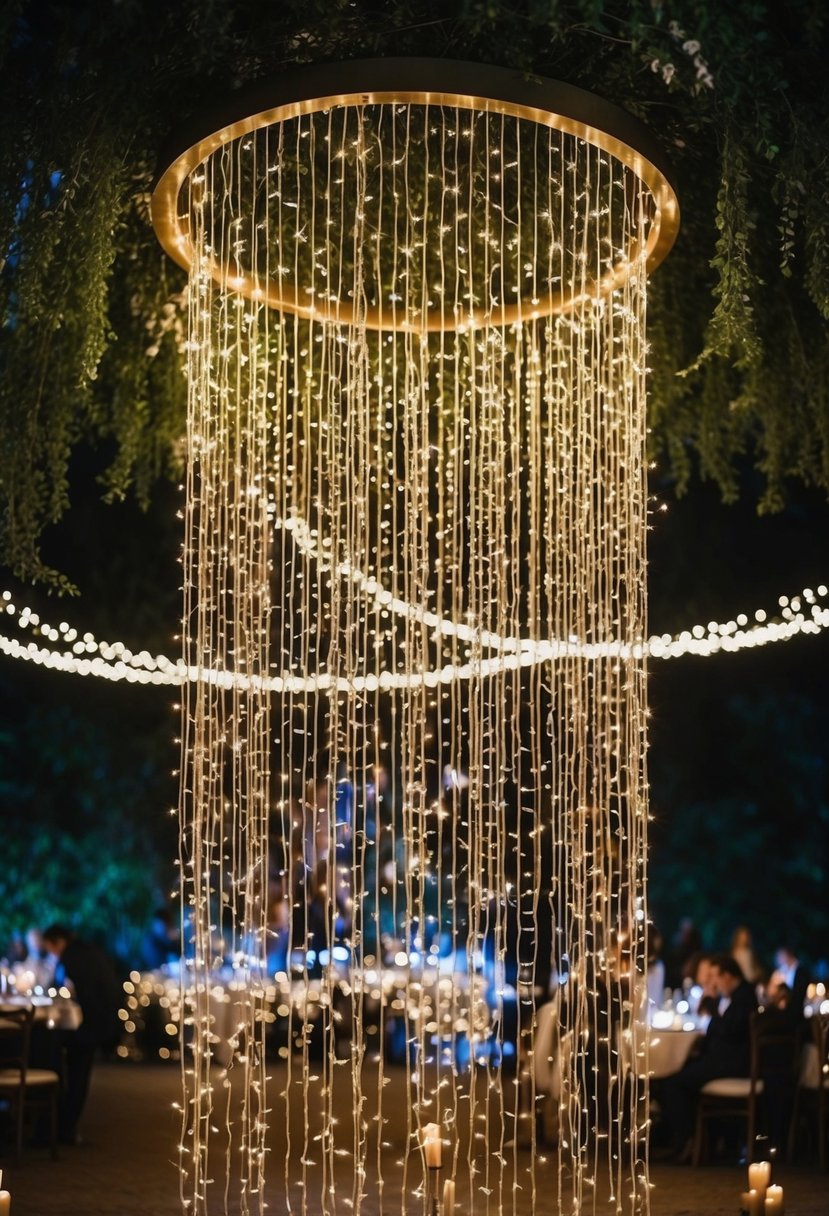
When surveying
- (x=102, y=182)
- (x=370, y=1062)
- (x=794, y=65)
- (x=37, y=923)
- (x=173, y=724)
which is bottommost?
(x=370, y=1062)

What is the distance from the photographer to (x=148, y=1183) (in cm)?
699

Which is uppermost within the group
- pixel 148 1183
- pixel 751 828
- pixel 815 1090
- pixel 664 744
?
pixel 664 744

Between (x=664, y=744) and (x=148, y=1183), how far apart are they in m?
7.04

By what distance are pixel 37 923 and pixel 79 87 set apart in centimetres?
911

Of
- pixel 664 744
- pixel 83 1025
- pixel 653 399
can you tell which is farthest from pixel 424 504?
pixel 664 744

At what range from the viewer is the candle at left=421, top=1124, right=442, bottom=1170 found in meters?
5.08

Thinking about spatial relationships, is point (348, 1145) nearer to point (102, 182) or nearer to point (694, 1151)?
point (694, 1151)

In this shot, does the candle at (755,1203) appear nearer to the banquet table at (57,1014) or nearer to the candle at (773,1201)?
the candle at (773,1201)

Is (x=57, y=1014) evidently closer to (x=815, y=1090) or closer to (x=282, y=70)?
(x=815, y=1090)

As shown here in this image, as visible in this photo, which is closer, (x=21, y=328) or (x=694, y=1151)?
(x=21, y=328)

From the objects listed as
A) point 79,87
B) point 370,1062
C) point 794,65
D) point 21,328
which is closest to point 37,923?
point 370,1062

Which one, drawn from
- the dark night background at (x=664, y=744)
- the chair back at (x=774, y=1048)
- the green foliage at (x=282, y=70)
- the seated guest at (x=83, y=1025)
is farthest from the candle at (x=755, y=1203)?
the dark night background at (x=664, y=744)

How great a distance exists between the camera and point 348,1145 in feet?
26.2

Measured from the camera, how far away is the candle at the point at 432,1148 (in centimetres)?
508
